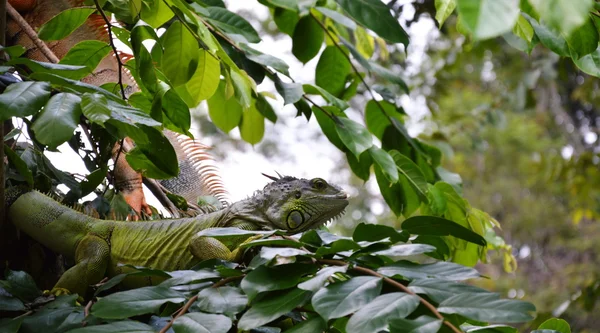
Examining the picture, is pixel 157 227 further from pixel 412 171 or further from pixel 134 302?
pixel 134 302

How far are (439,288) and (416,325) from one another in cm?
13

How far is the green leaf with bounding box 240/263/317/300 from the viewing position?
1.29 m

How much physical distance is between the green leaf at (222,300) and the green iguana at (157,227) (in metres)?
0.59

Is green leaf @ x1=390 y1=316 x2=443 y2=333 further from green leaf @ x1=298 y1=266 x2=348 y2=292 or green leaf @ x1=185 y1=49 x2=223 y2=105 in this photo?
green leaf @ x1=185 y1=49 x2=223 y2=105

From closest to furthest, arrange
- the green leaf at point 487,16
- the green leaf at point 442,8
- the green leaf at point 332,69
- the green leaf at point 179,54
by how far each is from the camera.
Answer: the green leaf at point 487,16
the green leaf at point 442,8
the green leaf at point 179,54
the green leaf at point 332,69

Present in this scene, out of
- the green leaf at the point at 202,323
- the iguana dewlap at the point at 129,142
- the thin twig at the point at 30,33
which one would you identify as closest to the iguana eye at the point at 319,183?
the iguana dewlap at the point at 129,142

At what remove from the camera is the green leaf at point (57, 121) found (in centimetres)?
128

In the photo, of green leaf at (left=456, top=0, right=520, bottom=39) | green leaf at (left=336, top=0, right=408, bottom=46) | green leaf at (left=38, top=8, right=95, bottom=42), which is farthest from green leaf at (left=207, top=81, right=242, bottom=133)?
green leaf at (left=456, top=0, right=520, bottom=39)

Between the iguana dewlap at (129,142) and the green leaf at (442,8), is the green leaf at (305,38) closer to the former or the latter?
the iguana dewlap at (129,142)

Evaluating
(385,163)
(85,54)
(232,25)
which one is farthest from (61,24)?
(385,163)

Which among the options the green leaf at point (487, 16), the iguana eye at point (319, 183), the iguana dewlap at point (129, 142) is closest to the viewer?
the green leaf at point (487, 16)

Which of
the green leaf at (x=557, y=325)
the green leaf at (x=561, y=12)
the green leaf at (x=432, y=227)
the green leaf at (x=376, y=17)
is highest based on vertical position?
the green leaf at (x=561, y=12)

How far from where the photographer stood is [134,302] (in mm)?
1317

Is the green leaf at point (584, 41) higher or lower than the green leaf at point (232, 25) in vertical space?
lower
